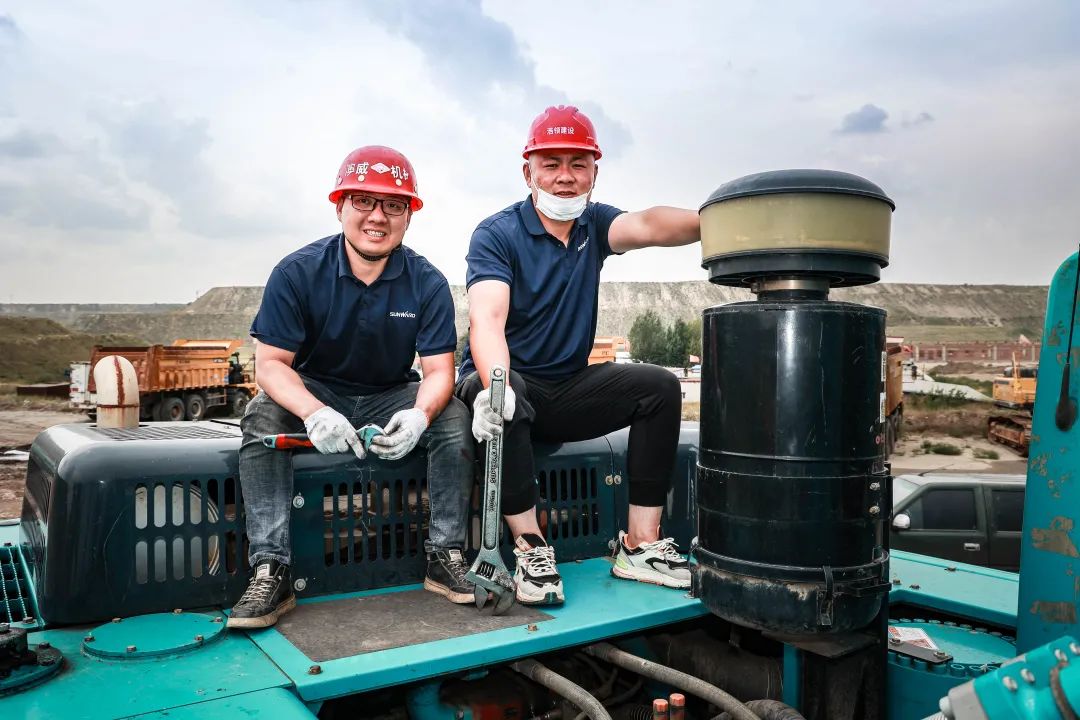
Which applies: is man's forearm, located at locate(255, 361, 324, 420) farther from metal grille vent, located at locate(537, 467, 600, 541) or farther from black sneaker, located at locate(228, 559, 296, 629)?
metal grille vent, located at locate(537, 467, 600, 541)

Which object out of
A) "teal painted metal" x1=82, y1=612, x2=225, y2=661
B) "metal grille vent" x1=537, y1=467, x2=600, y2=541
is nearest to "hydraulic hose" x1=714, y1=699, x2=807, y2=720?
"metal grille vent" x1=537, y1=467, x2=600, y2=541

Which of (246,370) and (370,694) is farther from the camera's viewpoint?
(246,370)

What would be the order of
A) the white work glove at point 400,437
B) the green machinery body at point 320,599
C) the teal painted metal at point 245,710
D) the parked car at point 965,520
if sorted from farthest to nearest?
the parked car at point 965,520 < the white work glove at point 400,437 < the green machinery body at point 320,599 < the teal painted metal at point 245,710

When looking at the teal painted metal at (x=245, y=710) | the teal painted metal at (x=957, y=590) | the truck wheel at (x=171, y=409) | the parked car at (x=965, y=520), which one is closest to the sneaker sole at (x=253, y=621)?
the teal painted metal at (x=245, y=710)

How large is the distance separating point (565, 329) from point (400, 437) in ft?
2.50

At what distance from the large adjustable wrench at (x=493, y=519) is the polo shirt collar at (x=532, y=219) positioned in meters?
0.72

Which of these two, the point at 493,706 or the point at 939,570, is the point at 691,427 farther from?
the point at 493,706

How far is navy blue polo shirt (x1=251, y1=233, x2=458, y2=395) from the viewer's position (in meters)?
2.67

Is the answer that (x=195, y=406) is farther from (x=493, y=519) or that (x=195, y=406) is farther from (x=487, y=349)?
(x=493, y=519)

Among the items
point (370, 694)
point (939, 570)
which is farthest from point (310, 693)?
point (939, 570)

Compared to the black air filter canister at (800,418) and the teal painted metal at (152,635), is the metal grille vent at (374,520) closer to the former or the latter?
the teal painted metal at (152,635)

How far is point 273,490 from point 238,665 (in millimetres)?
531

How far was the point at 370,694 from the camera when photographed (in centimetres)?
212

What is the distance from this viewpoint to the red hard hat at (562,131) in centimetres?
288
